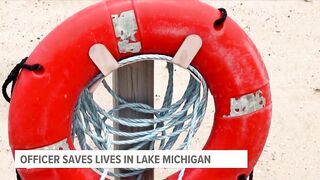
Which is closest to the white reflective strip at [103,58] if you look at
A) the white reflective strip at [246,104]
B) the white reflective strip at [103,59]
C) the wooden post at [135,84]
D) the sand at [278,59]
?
the white reflective strip at [103,59]

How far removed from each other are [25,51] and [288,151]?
1743 millimetres

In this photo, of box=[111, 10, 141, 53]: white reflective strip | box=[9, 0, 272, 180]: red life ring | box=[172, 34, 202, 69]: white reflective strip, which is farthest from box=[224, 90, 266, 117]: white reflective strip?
box=[111, 10, 141, 53]: white reflective strip

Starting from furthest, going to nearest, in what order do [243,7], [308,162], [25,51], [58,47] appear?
[243,7], [25,51], [308,162], [58,47]

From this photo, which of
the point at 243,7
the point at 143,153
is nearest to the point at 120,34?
the point at 143,153

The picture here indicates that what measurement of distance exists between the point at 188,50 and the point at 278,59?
2.31 metres

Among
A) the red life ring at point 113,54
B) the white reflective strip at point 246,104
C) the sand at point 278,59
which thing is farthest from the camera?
the sand at point 278,59

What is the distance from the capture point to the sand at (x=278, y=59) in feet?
9.60

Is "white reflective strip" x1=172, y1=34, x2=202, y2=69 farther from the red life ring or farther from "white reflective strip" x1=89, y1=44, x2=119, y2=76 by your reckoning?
"white reflective strip" x1=89, y1=44, x2=119, y2=76

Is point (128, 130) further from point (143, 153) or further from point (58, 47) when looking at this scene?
point (58, 47)

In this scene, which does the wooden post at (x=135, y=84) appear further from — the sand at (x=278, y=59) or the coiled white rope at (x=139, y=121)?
the sand at (x=278, y=59)

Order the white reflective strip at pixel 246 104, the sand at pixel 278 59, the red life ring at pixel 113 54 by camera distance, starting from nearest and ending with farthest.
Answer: the red life ring at pixel 113 54
the white reflective strip at pixel 246 104
the sand at pixel 278 59

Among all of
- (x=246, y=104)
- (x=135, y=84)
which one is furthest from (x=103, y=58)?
(x=246, y=104)

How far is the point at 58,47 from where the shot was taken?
157 cm

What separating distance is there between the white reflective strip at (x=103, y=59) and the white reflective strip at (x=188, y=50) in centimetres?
15
